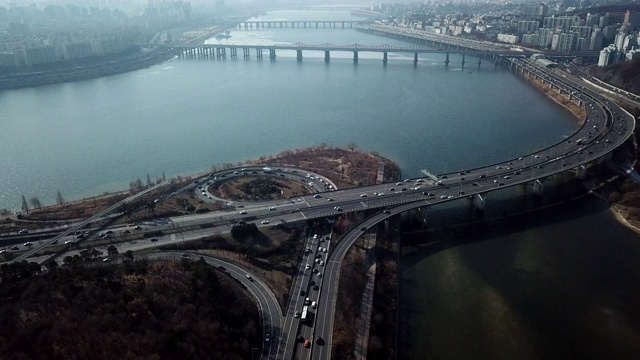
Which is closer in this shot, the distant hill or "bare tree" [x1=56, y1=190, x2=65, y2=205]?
"bare tree" [x1=56, y1=190, x2=65, y2=205]

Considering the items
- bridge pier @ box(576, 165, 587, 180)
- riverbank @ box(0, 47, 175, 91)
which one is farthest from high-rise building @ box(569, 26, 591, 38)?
riverbank @ box(0, 47, 175, 91)

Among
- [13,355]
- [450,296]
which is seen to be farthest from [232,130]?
[13,355]

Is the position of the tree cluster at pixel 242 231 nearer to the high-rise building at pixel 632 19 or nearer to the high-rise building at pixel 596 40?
the high-rise building at pixel 596 40

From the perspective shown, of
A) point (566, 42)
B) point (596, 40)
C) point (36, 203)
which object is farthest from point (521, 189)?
point (596, 40)

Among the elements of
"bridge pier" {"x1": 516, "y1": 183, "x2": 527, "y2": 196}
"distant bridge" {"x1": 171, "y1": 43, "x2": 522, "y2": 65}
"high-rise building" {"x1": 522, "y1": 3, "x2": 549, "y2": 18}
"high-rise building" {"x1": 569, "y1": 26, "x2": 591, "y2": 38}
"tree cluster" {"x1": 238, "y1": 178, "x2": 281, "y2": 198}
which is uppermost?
"high-rise building" {"x1": 522, "y1": 3, "x2": 549, "y2": 18}

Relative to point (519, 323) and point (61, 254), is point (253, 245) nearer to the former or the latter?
point (61, 254)

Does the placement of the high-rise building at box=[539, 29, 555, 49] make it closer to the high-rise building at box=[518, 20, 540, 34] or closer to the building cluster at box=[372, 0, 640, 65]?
the building cluster at box=[372, 0, 640, 65]
